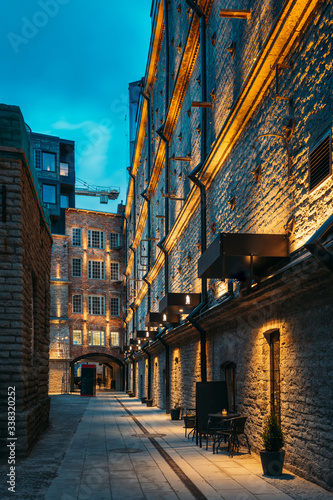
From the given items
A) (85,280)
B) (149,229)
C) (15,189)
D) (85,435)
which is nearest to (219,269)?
(15,189)

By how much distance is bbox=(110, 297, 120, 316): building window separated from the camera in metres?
48.3

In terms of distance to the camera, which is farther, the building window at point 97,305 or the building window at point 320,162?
the building window at point 97,305

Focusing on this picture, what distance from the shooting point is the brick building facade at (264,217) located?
7.73 m

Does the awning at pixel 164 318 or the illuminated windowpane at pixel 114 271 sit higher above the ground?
the illuminated windowpane at pixel 114 271

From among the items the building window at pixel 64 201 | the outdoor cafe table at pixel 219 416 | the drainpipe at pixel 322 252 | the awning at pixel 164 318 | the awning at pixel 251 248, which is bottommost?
the outdoor cafe table at pixel 219 416

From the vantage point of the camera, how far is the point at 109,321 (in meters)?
47.7

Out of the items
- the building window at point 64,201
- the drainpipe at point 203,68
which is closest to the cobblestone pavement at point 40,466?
the drainpipe at point 203,68

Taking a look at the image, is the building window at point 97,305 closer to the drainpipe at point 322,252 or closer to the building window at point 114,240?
the building window at point 114,240

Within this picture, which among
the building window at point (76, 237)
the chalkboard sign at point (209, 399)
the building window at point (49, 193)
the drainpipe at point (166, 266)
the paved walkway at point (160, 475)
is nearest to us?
the paved walkway at point (160, 475)

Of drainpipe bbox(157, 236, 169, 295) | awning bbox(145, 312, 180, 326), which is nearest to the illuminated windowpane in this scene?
drainpipe bbox(157, 236, 169, 295)

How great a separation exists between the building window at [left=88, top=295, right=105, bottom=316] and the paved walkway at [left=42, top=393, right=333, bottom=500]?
33149mm

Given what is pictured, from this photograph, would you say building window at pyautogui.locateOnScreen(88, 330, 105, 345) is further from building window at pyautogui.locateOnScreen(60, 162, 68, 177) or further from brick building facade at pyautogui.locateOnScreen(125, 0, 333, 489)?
brick building facade at pyautogui.locateOnScreen(125, 0, 333, 489)

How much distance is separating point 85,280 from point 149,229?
1848 centimetres

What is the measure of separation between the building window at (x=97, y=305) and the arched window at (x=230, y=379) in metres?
34.2
